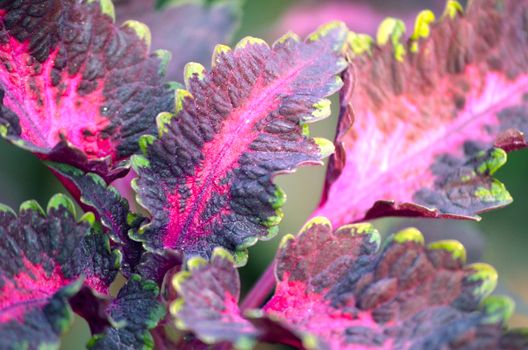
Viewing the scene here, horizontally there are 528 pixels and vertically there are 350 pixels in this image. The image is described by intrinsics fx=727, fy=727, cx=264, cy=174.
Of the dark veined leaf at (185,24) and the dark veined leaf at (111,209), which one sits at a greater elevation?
the dark veined leaf at (185,24)

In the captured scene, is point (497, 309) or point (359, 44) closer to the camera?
point (497, 309)

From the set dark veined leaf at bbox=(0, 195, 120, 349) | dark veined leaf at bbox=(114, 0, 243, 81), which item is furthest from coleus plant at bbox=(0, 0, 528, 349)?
dark veined leaf at bbox=(114, 0, 243, 81)

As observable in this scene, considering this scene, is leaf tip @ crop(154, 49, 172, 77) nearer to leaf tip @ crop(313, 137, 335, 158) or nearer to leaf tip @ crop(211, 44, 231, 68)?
leaf tip @ crop(211, 44, 231, 68)

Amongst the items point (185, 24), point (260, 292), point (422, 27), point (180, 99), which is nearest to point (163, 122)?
point (180, 99)

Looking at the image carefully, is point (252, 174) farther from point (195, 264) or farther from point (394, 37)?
point (394, 37)

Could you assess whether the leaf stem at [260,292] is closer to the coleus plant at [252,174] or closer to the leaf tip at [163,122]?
the coleus plant at [252,174]

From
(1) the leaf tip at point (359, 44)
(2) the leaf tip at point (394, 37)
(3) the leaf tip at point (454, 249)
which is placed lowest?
(3) the leaf tip at point (454, 249)

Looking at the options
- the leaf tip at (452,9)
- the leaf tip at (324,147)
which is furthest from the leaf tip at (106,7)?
the leaf tip at (452,9)
